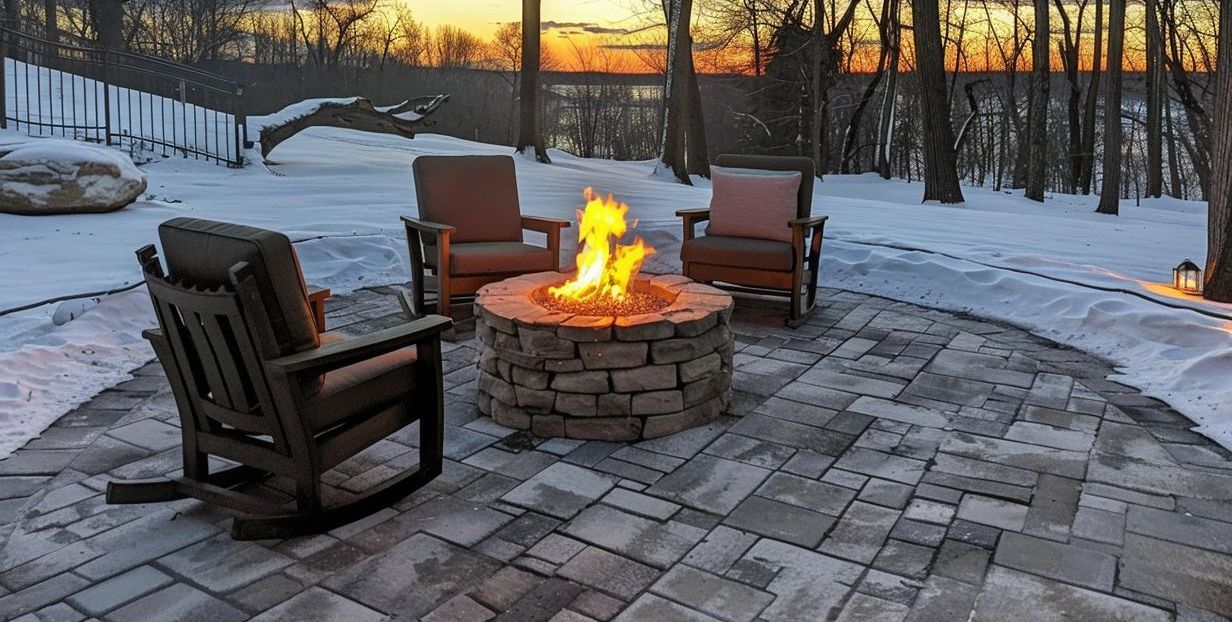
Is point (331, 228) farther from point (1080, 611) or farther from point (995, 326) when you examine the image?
point (1080, 611)

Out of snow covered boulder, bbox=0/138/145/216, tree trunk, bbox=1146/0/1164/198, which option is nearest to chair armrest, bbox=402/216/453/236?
snow covered boulder, bbox=0/138/145/216

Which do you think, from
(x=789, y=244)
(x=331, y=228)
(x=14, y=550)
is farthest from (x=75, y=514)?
(x=331, y=228)

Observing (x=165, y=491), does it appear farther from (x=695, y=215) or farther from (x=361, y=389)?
(x=695, y=215)

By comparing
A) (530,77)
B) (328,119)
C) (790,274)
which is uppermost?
(530,77)

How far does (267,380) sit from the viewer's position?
2561 millimetres

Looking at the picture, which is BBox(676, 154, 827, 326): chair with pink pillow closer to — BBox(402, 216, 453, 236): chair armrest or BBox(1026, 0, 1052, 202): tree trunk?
BBox(402, 216, 453, 236): chair armrest

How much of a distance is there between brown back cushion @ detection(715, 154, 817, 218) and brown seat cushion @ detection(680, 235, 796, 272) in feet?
→ 1.04

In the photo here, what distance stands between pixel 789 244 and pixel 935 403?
1656mm

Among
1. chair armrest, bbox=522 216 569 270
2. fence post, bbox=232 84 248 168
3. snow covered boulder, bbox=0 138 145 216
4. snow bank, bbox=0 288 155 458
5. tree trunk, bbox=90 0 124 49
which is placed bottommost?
snow bank, bbox=0 288 155 458

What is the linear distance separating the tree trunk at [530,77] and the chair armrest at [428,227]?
30.8 feet

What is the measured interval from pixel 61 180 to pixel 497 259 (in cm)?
412

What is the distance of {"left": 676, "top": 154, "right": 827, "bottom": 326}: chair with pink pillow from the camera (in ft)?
17.6

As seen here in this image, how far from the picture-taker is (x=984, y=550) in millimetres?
2686

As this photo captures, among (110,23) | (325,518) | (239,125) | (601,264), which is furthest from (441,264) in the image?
(110,23)
